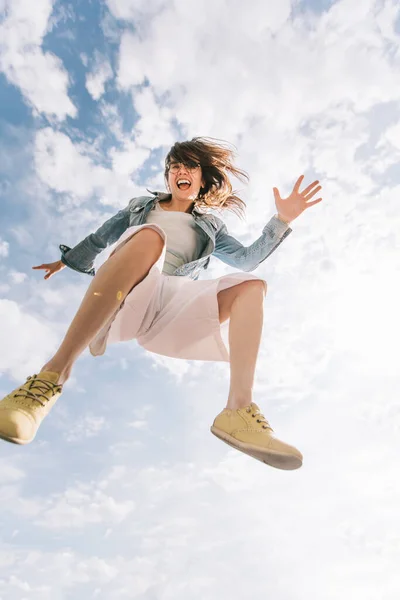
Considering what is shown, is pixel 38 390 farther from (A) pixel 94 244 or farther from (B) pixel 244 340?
(A) pixel 94 244

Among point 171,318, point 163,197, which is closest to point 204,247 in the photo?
point 163,197

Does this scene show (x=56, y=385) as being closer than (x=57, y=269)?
Yes

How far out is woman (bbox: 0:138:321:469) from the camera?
2777 mm

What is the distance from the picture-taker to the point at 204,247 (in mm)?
4309

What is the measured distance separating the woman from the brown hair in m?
0.02

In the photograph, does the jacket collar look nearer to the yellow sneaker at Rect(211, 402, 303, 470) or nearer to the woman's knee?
the woman's knee

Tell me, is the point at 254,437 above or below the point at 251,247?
below

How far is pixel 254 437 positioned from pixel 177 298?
44.1 inches

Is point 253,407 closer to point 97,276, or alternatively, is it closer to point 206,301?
point 206,301

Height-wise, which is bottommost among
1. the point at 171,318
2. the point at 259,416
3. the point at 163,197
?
the point at 259,416

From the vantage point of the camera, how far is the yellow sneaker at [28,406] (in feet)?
8.20

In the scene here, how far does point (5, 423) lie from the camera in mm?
2494

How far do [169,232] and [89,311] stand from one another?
1.41 metres

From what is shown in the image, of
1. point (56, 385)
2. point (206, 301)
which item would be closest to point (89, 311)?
point (56, 385)
